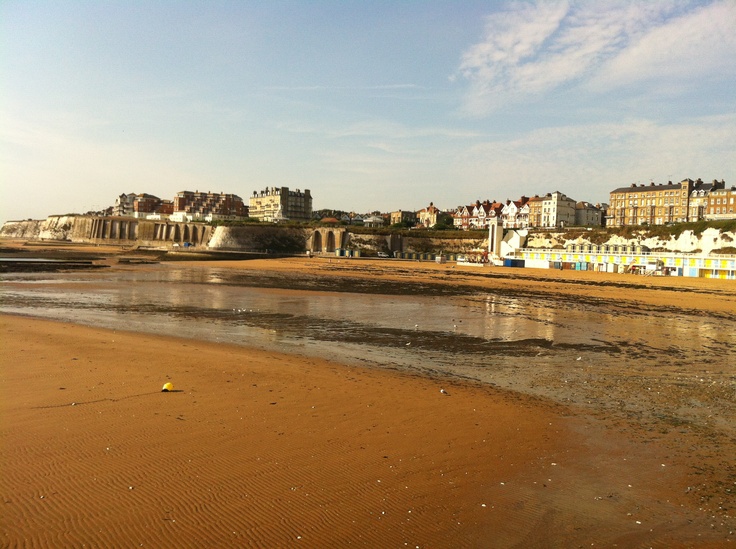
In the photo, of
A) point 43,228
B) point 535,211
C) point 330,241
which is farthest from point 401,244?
point 43,228

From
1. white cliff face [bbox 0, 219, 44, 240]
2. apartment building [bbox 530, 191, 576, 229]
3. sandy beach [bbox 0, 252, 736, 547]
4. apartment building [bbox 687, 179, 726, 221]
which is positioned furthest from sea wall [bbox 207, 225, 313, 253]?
sandy beach [bbox 0, 252, 736, 547]

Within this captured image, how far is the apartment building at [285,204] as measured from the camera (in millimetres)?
186125

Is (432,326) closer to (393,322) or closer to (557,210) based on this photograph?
(393,322)

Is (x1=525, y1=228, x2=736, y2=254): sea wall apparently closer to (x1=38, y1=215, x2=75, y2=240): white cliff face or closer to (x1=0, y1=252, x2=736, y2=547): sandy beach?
(x1=0, y1=252, x2=736, y2=547): sandy beach

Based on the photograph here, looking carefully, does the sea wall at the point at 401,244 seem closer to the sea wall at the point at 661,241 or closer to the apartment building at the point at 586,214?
the sea wall at the point at 661,241

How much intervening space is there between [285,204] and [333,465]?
606ft

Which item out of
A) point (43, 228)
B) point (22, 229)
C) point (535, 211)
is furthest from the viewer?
point (22, 229)

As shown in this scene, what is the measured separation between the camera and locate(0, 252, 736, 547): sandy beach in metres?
5.09

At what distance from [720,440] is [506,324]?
13.3 m

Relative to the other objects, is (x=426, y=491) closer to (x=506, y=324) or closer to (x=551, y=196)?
(x=506, y=324)

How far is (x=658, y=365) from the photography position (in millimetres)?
14336

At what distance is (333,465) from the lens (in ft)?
21.7

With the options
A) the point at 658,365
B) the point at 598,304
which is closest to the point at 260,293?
the point at 598,304

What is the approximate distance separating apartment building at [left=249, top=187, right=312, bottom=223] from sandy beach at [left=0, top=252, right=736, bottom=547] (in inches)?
6888
